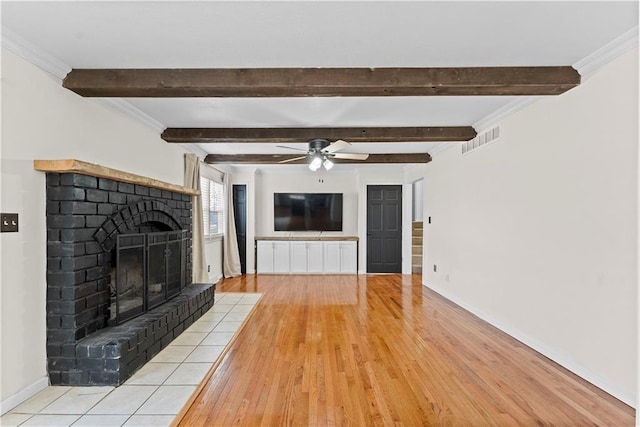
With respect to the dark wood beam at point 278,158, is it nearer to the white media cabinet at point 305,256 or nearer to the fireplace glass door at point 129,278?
the white media cabinet at point 305,256

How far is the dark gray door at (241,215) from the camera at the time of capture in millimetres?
7080

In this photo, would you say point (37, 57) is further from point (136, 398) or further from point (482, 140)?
point (482, 140)

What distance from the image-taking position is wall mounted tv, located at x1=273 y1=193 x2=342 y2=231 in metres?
7.29

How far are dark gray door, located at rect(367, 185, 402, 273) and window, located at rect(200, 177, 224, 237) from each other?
3170 millimetres

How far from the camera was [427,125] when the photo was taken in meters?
4.02

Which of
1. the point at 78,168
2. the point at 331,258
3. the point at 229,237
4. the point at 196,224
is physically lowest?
the point at 331,258

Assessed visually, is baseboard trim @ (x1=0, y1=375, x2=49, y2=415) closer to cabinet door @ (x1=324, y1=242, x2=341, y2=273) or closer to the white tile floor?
the white tile floor

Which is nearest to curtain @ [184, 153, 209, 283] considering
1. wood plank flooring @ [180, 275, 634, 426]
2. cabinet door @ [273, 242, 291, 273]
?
wood plank flooring @ [180, 275, 634, 426]

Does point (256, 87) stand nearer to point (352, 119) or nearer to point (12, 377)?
point (352, 119)

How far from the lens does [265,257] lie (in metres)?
7.13

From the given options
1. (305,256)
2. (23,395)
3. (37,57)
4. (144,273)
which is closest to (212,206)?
(305,256)

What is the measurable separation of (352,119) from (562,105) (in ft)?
6.44

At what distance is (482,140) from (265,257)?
193 inches

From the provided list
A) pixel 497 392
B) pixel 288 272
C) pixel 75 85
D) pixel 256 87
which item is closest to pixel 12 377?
pixel 75 85
